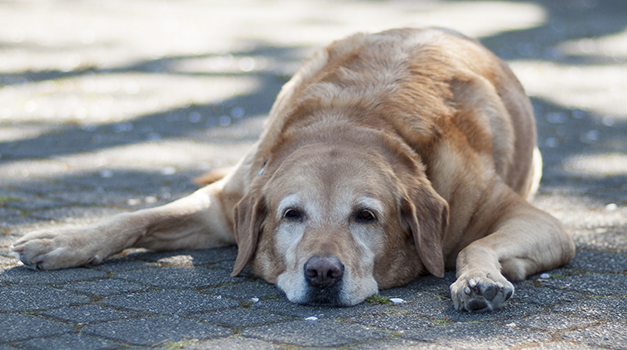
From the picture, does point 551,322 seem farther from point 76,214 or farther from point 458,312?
point 76,214

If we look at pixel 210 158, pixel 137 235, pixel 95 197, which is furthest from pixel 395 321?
pixel 210 158

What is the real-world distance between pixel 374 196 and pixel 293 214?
0.38m

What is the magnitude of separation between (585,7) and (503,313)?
1580cm

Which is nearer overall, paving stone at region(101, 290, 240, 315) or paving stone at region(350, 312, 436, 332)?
paving stone at region(350, 312, 436, 332)

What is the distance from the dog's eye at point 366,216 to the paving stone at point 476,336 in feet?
2.26

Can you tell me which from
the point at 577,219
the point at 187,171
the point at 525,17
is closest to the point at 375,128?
the point at 577,219

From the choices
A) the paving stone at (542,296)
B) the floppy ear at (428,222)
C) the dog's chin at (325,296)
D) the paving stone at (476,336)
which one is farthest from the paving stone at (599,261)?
the dog's chin at (325,296)

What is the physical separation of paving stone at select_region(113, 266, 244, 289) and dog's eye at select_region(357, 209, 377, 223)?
2.23 ft

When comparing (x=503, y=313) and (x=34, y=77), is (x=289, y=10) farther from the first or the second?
(x=503, y=313)

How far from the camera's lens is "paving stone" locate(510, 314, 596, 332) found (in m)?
2.79

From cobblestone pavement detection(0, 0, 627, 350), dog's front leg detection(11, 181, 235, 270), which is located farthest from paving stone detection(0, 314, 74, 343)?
dog's front leg detection(11, 181, 235, 270)

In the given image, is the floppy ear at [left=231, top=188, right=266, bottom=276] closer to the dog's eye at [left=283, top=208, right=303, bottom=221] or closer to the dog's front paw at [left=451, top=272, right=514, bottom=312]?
the dog's eye at [left=283, top=208, right=303, bottom=221]

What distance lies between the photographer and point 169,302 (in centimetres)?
308

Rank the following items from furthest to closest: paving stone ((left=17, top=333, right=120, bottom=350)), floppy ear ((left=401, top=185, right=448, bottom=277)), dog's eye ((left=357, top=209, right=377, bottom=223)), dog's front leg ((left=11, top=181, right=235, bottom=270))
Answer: dog's front leg ((left=11, top=181, right=235, bottom=270))
floppy ear ((left=401, top=185, right=448, bottom=277))
dog's eye ((left=357, top=209, right=377, bottom=223))
paving stone ((left=17, top=333, right=120, bottom=350))
